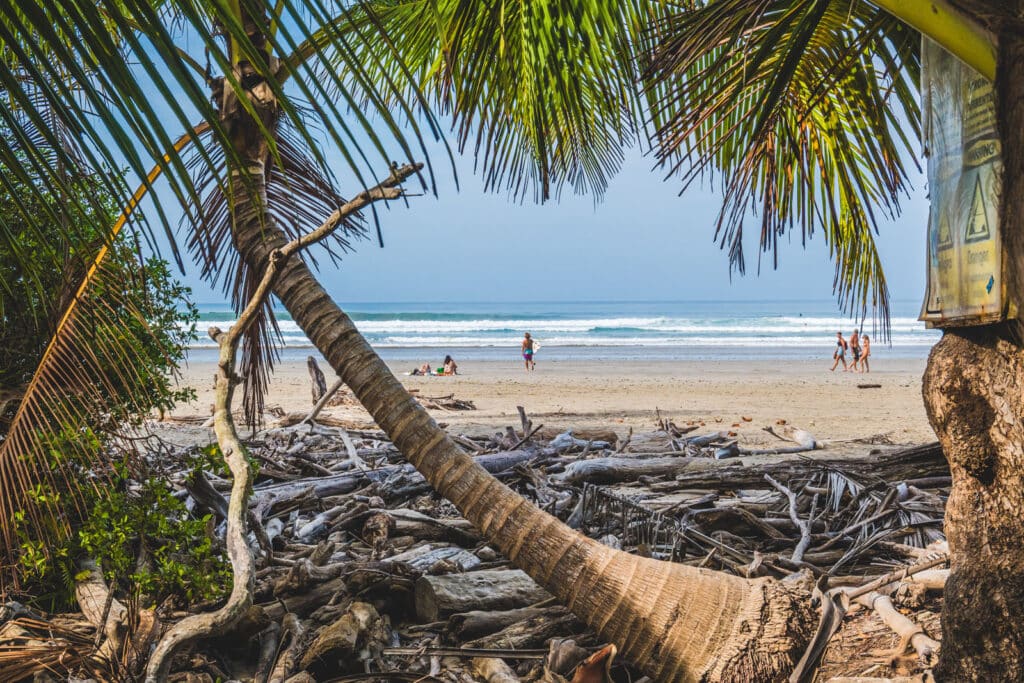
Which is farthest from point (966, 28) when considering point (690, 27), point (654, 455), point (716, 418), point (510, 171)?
point (716, 418)

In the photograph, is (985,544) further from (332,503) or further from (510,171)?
(332,503)

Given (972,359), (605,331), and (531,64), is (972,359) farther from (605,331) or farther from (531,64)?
(605,331)

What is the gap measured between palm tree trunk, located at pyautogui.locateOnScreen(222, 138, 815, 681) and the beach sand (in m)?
5.95

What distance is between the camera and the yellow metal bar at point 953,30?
1762 millimetres

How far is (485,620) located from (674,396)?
45.2 ft

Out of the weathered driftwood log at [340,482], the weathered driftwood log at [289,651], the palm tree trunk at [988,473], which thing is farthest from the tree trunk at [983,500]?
the weathered driftwood log at [340,482]

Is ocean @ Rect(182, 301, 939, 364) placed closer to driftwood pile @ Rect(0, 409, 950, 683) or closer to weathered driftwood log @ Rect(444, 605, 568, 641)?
driftwood pile @ Rect(0, 409, 950, 683)

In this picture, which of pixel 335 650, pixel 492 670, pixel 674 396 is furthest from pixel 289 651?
pixel 674 396

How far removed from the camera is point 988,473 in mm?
2064

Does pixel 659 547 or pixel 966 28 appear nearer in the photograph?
pixel 966 28

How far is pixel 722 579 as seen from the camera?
280 centimetres

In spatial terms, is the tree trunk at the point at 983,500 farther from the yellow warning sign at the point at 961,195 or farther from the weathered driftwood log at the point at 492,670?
the weathered driftwood log at the point at 492,670

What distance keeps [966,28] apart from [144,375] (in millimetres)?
3947

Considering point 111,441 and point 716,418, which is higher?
point 111,441
